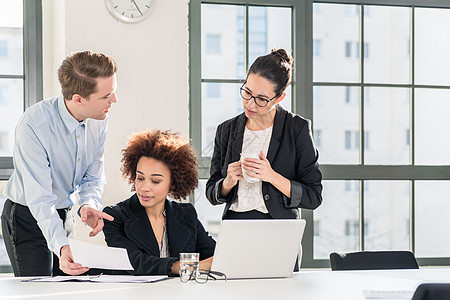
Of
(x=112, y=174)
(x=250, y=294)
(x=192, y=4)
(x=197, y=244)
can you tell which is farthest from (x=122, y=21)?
(x=250, y=294)

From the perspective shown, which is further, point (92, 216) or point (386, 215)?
point (386, 215)

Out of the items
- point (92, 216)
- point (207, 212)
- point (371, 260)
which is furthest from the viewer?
point (207, 212)

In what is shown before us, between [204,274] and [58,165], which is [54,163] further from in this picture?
[204,274]

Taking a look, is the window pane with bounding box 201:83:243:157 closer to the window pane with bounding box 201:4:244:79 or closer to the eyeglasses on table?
the window pane with bounding box 201:4:244:79

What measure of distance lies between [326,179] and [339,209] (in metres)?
0.23

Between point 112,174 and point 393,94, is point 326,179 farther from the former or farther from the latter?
point 112,174

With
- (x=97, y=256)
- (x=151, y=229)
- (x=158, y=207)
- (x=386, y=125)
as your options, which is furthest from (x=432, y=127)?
(x=97, y=256)

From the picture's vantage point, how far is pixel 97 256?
6.24 feet

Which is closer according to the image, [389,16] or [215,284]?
[215,284]

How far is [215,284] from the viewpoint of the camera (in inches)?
76.4

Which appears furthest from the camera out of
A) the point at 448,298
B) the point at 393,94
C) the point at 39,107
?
the point at 393,94

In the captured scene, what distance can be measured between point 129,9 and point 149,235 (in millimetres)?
1505

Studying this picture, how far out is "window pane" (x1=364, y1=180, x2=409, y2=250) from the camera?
155 inches

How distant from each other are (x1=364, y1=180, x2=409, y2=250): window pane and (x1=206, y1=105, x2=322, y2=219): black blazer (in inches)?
61.1
